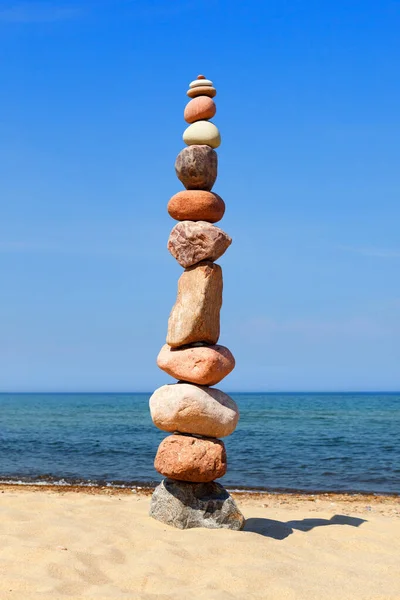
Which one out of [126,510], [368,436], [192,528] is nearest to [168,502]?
[192,528]

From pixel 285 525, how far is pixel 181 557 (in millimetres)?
2576

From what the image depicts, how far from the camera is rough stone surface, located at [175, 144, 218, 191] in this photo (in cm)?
865

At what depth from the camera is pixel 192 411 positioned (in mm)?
8016

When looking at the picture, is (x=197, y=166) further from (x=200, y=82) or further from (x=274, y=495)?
(x=274, y=495)

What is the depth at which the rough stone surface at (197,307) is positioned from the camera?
8.27 metres

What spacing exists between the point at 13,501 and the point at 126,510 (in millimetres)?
1697

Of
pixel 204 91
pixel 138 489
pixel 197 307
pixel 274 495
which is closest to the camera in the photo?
pixel 197 307

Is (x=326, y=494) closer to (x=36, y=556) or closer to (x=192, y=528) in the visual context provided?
(x=192, y=528)

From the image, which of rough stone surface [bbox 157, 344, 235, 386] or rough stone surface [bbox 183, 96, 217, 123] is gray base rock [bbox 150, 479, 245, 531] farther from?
rough stone surface [bbox 183, 96, 217, 123]

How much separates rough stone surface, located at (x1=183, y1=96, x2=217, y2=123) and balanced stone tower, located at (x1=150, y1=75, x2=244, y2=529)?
0.05 feet

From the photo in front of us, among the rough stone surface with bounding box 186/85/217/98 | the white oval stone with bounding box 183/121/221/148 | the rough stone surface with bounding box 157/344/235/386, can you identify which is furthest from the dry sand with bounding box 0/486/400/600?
the rough stone surface with bounding box 186/85/217/98

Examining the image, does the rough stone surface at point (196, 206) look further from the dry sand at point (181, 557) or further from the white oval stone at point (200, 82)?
the dry sand at point (181, 557)

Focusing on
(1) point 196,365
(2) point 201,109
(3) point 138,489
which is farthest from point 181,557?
(3) point 138,489

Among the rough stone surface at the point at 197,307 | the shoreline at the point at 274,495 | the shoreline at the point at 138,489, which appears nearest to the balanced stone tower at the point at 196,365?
the rough stone surface at the point at 197,307
